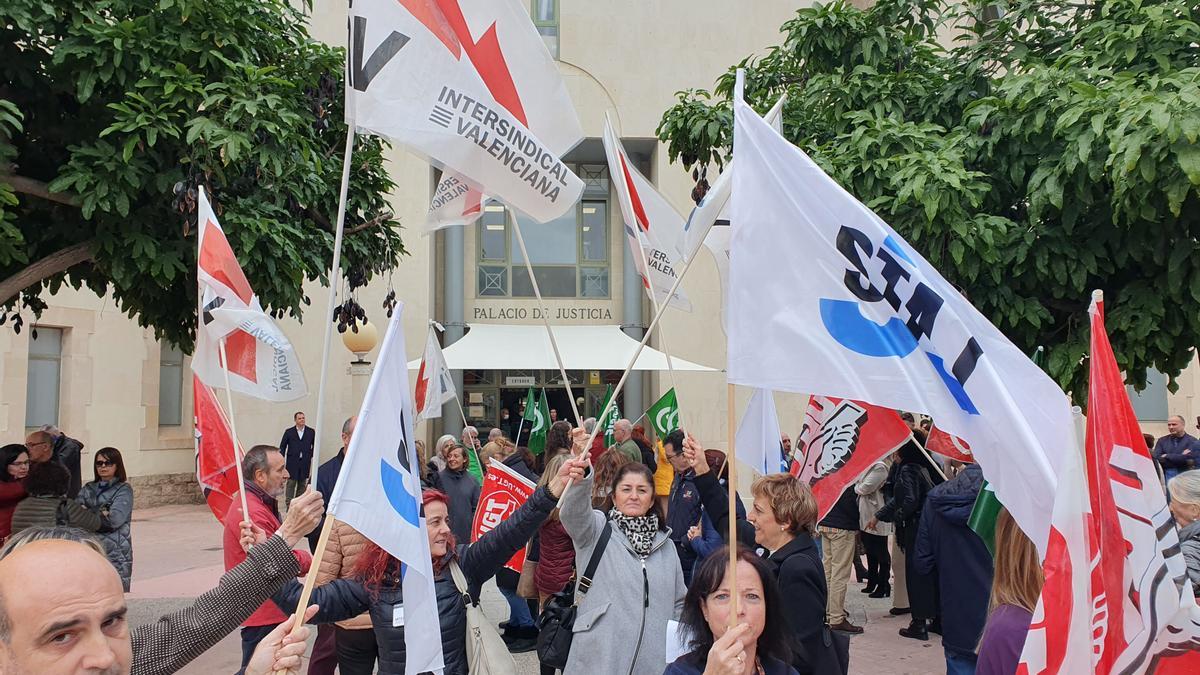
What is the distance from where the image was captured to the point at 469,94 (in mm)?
4609

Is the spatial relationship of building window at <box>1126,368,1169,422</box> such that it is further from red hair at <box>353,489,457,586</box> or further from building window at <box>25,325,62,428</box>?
building window at <box>25,325,62,428</box>

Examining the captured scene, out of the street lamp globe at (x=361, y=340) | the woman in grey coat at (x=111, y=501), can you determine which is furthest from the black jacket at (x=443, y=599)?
the street lamp globe at (x=361, y=340)

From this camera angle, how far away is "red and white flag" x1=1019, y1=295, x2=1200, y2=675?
2.56 m

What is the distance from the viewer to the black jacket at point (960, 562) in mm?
5281

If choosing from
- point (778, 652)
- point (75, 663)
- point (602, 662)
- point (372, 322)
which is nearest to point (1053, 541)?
point (778, 652)

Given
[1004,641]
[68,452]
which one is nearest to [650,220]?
[1004,641]

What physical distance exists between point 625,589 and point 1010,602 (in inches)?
67.6

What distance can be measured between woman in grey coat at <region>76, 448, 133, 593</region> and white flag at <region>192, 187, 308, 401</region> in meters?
2.48

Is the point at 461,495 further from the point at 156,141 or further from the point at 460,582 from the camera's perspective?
the point at 460,582

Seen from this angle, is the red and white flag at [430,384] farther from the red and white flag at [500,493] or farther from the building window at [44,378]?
the building window at [44,378]

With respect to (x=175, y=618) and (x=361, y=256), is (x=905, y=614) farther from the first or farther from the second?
(x=175, y=618)

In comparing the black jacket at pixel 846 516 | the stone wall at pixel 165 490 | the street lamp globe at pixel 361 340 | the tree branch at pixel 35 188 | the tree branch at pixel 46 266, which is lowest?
the stone wall at pixel 165 490

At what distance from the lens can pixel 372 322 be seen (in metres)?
20.7

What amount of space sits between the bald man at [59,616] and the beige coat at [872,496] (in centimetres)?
771
